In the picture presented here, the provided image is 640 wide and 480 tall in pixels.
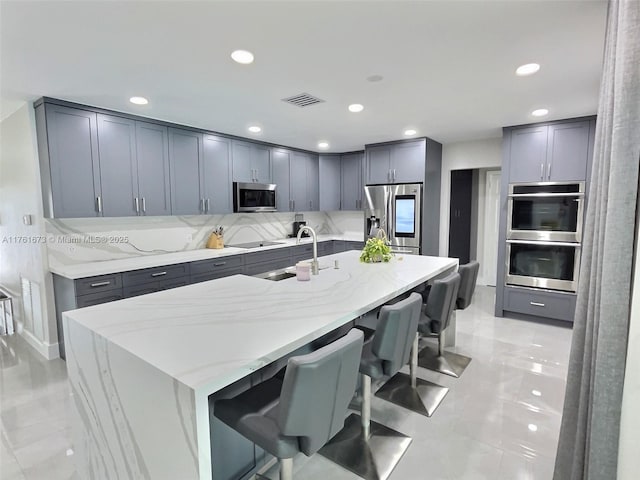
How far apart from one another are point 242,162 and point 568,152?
406 cm

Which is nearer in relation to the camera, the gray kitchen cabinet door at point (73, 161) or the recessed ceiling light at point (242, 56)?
the recessed ceiling light at point (242, 56)

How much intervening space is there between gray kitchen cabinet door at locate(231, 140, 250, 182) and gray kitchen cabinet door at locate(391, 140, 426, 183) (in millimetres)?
Answer: 2135

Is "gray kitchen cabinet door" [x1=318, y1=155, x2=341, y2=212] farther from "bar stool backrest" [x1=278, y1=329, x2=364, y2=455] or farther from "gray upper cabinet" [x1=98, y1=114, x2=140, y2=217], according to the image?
"bar stool backrest" [x1=278, y1=329, x2=364, y2=455]

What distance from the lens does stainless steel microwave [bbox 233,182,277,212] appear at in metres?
4.62

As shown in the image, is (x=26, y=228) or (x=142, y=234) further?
(x=142, y=234)

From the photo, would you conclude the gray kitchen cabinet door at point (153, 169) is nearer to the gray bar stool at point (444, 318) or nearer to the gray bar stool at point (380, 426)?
the gray bar stool at point (380, 426)

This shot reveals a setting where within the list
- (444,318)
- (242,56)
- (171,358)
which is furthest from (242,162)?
(171,358)

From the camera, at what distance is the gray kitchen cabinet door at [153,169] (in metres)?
3.61

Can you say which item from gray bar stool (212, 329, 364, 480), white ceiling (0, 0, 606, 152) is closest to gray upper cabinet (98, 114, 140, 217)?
white ceiling (0, 0, 606, 152)

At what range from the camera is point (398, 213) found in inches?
196

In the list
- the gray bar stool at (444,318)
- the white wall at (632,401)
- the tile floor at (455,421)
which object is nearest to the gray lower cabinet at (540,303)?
the tile floor at (455,421)

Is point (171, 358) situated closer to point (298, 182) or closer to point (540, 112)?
point (540, 112)

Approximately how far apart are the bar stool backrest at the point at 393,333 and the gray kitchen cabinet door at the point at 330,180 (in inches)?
170

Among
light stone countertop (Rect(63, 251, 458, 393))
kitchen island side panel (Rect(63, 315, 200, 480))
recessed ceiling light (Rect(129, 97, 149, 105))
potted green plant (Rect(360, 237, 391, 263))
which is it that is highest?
recessed ceiling light (Rect(129, 97, 149, 105))
